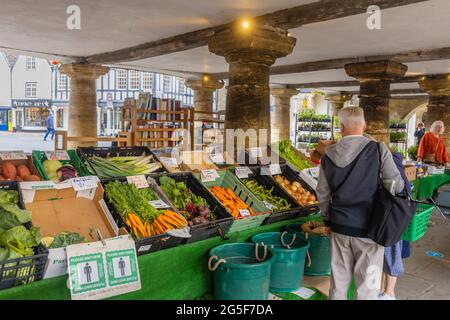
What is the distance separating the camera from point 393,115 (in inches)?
970

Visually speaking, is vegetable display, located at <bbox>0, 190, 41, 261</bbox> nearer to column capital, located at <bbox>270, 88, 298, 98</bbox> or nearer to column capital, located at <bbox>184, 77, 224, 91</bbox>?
column capital, located at <bbox>184, 77, 224, 91</bbox>

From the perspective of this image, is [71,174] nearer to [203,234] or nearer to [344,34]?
[203,234]

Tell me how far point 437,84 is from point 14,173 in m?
11.8

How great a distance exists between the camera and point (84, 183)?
3.04 metres

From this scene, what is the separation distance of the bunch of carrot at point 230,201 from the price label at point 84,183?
110cm

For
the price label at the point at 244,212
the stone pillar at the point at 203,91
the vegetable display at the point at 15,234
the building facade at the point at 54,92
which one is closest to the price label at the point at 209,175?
the price label at the point at 244,212

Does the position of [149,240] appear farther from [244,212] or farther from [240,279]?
[244,212]

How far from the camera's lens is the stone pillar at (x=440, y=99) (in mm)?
11555

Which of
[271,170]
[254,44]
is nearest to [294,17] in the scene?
[254,44]

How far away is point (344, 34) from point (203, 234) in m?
5.34

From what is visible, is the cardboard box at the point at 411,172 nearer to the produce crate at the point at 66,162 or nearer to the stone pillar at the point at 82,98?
the produce crate at the point at 66,162

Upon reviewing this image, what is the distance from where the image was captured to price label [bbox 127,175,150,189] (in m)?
3.28
